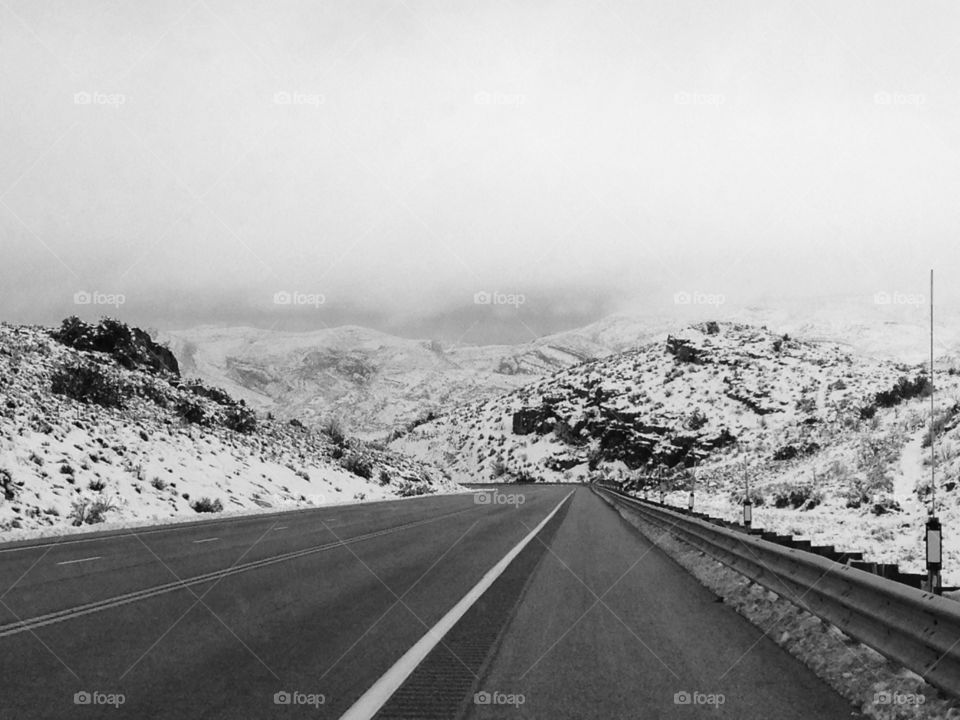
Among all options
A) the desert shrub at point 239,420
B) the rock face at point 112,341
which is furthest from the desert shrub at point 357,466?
the rock face at point 112,341

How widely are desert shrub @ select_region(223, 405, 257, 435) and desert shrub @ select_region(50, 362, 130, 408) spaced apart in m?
7.49

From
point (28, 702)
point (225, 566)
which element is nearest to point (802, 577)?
point (28, 702)

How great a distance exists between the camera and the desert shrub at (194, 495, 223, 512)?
28.8 meters

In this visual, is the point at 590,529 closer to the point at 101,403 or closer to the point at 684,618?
the point at 684,618

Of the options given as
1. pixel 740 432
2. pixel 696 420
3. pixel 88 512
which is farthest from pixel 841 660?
pixel 696 420

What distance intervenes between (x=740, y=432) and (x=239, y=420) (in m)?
60.8

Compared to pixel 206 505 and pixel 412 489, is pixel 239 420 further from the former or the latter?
pixel 206 505

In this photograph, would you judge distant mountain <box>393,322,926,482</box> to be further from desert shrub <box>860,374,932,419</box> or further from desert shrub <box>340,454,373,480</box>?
desert shrub <box>340,454,373,480</box>

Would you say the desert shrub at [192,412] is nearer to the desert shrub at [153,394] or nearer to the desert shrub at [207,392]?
the desert shrub at [153,394]

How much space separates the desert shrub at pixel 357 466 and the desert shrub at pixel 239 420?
7005 mm

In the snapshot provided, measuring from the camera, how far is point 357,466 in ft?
180

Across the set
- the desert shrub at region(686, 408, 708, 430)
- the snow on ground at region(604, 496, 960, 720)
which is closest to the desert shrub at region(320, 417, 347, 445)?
the desert shrub at region(686, 408, 708, 430)

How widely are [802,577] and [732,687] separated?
6.84 feet

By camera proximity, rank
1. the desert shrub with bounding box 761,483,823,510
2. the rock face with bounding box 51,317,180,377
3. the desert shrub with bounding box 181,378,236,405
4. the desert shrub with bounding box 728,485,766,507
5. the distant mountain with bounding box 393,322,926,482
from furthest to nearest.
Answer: the distant mountain with bounding box 393,322,926,482 → the desert shrub with bounding box 181,378,236,405 → the rock face with bounding box 51,317,180,377 → the desert shrub with bounding box 728,485,766,507 → the desert shrub with bounding box 761,483,823,510
